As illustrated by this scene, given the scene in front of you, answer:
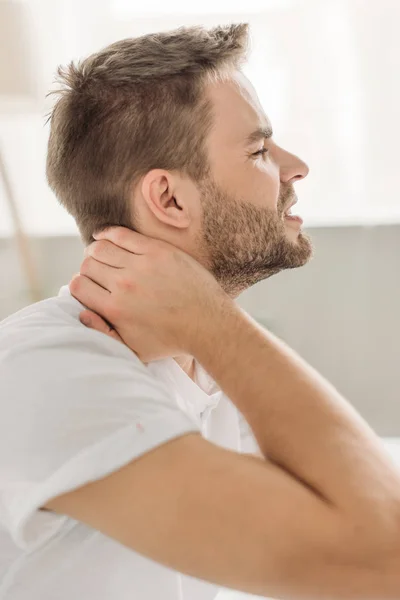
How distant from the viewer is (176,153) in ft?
3.18

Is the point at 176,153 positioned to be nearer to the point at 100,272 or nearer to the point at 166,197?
the point at 166,197

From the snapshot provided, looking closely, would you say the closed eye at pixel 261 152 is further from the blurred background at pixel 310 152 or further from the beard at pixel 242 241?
the blurred background at pixel 310 152

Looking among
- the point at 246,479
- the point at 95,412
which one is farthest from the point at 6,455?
the point at 246,479

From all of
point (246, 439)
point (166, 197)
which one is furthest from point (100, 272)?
point (246, 439)

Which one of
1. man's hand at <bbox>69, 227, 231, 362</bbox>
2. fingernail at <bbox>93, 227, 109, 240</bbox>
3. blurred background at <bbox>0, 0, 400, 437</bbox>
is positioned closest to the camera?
man's hand at <bbox>69, 227, 231, 362</bbox>

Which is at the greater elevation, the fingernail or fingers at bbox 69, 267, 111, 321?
the fingernail

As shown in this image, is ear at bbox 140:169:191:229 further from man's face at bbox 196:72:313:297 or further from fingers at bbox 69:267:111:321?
fingers at bbox 69:267:111:321

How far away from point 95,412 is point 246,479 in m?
0.16

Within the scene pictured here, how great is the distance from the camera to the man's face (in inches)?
38.8

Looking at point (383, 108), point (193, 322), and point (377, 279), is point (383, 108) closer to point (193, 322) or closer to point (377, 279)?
point (377, 279)

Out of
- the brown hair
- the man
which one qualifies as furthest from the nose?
the brown hair

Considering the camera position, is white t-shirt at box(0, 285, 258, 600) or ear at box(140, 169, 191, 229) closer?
white t-shirt at box(0, 285, 258, 600)

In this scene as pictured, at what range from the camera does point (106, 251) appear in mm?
884

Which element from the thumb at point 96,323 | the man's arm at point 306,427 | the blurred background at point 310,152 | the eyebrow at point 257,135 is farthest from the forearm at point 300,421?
the blurred background at point 310,152
